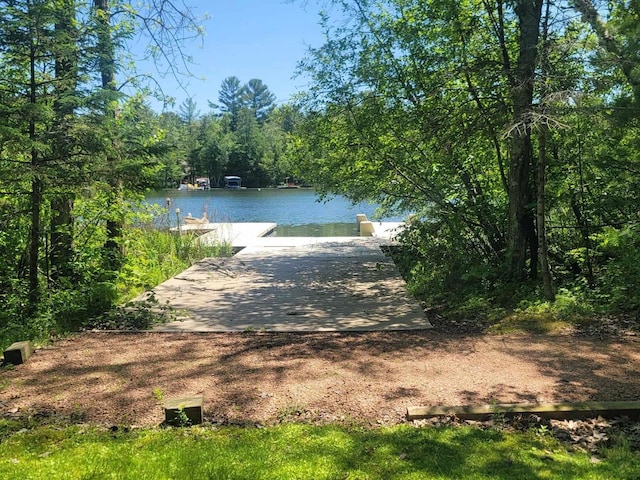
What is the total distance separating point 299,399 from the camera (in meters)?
3.60

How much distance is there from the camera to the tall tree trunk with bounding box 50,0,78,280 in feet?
17.9

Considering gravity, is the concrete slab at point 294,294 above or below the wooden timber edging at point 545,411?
above

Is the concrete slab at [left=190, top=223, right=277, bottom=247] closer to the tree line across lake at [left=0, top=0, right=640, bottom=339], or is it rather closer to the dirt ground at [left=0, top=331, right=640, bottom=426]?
the tree line across lake at [left=0, top=0, right=640, bottom=339]

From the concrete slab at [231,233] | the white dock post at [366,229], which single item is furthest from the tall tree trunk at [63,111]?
the white dock post at [366,229]

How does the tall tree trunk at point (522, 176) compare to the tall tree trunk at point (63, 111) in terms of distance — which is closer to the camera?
the tall tree trunk at point (63, 111)

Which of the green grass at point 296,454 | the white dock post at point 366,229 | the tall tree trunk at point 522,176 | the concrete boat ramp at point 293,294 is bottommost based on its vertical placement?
the green grass at point 296,454

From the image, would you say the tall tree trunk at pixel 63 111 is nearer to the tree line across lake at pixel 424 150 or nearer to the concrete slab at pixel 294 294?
the tree line across lake at pixel 424 150

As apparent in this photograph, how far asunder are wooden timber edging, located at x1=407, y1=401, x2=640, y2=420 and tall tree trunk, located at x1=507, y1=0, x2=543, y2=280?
3.85m

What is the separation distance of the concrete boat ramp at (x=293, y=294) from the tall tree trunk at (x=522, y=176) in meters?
1.55

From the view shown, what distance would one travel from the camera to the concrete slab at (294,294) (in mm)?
5992

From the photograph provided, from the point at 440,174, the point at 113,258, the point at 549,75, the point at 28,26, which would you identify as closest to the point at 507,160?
the point at 440,174

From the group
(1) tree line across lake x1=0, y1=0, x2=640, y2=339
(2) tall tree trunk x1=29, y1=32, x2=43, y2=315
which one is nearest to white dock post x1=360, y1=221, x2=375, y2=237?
(1) tree line across lake x1=0, y1=0, x2=640, y2=339

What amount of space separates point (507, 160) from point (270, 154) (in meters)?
65.0

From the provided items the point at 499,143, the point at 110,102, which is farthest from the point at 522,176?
the point at 110,102
